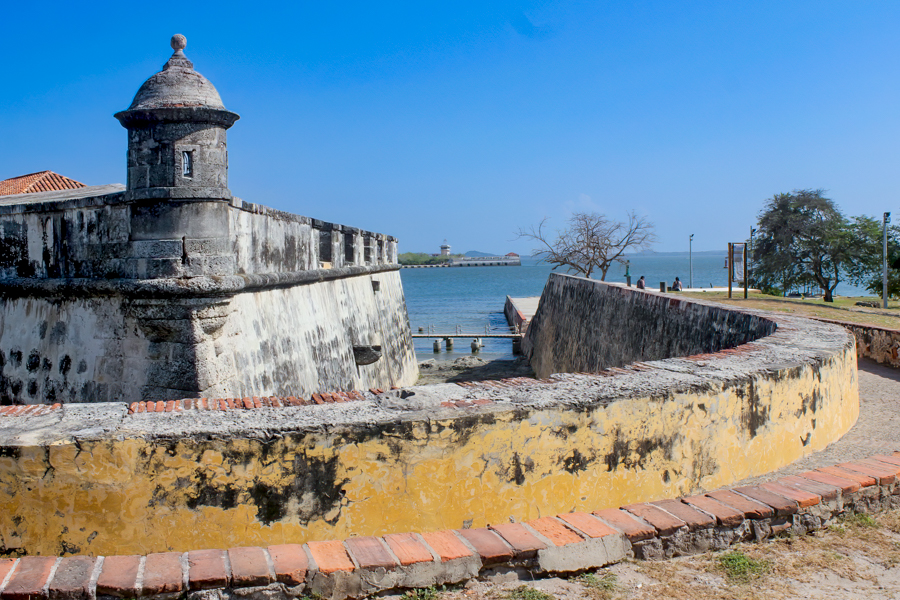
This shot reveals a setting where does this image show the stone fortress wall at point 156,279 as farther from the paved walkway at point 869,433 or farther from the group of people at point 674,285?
the group of people at point 674,285

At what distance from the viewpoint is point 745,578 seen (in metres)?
2.52

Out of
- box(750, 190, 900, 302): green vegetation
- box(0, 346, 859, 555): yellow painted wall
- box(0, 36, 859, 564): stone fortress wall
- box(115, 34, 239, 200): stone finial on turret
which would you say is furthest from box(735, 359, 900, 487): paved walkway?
box(750, 190, 900, 302): green vegetation

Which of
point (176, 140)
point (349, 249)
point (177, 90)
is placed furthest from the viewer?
point (349, 249)

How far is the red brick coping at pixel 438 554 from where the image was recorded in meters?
2.27

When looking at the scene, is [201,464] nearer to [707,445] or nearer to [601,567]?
[601,567]

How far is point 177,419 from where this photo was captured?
9.64 feet

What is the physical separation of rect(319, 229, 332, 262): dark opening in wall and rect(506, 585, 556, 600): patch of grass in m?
8.38

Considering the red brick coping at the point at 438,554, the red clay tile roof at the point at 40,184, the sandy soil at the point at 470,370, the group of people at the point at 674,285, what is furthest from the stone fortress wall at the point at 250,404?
the group of people at the point at 674,285

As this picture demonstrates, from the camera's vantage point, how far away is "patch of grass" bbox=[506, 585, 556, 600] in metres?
2.35

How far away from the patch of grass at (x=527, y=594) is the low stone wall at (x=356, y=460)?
64cm

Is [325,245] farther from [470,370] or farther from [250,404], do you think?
[470,370]

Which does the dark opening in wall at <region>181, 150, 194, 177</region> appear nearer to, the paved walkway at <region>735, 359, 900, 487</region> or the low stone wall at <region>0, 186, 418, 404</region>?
the low stone wall at <region>0, 186, 418, 404</region>

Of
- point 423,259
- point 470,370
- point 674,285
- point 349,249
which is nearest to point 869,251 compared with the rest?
point 674,285

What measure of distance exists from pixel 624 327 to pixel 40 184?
14.7 metres
